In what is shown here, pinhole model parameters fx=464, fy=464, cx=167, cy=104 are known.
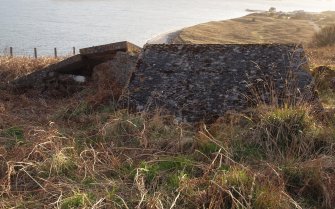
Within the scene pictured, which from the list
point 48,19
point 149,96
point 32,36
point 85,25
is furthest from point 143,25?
point 149,96

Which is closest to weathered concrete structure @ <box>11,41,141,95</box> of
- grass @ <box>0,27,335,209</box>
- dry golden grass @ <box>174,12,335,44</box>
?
grass @ <box>0,27,335,209</box>

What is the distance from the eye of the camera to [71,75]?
10.0m

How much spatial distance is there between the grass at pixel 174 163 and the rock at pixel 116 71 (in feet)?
9.29

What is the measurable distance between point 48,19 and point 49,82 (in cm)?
Answer: 5104

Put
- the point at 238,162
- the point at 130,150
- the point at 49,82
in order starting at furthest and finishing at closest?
the point at 49,82 → the point at 130,150 → the point at 238,162

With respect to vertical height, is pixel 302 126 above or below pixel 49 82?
above

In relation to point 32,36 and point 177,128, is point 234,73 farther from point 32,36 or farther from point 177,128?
point 32,36

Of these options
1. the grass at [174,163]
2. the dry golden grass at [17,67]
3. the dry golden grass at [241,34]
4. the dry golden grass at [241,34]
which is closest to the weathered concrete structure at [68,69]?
the dry golden grass at [17,67]

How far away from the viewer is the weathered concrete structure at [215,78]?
6016 millimetres

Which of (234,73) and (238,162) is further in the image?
(234,73)

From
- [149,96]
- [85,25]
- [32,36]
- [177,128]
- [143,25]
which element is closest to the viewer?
[177,128]

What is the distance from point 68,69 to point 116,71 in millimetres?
1517

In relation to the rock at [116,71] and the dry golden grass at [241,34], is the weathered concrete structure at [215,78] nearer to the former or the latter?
the rock at [116,71]

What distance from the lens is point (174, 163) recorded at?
4363 mm
